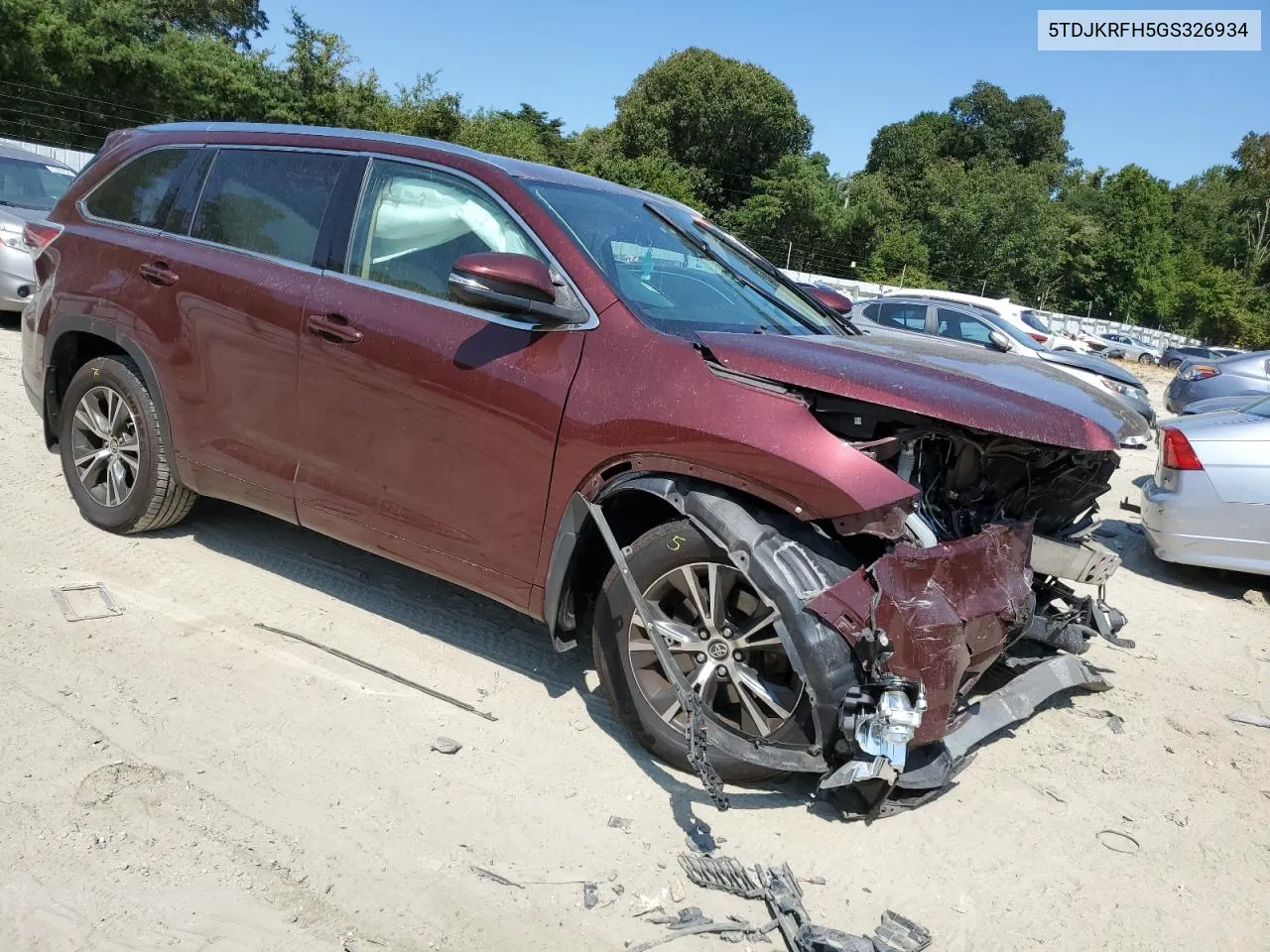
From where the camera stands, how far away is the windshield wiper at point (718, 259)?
4.03 metres

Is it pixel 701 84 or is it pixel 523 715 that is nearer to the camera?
pixel 523 715

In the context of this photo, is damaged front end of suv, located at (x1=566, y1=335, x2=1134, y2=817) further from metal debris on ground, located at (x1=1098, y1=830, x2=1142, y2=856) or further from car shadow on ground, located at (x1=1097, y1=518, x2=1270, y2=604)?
car shadow on ground, located at (x1=1097, y1=518, x2=1270, y2=604)

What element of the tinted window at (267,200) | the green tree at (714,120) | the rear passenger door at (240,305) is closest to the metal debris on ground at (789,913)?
the rear passenger door at (240,305)

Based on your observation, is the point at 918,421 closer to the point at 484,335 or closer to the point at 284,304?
the point at 484,335

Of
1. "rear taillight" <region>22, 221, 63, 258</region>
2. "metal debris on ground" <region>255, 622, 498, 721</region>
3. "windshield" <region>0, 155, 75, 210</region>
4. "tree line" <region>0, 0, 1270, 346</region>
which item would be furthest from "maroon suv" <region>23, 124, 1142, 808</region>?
"tree line" <region>0, 0, 1270, 346</region>

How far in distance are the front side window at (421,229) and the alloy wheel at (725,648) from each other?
1337 millimetres

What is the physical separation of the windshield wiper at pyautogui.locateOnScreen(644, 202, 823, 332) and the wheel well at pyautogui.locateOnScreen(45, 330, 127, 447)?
271 centimetres

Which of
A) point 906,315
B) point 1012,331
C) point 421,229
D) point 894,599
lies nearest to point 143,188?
point 421,229

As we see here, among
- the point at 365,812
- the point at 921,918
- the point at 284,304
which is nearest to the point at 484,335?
the point at 284,304

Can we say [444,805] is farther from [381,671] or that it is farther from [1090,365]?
[1090,365]

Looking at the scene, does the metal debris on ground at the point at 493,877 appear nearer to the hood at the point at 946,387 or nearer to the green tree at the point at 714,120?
the hood at the point at 946,387

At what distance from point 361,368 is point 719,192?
52026 millimetres

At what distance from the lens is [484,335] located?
3434 millimetres

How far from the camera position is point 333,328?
371 cm
